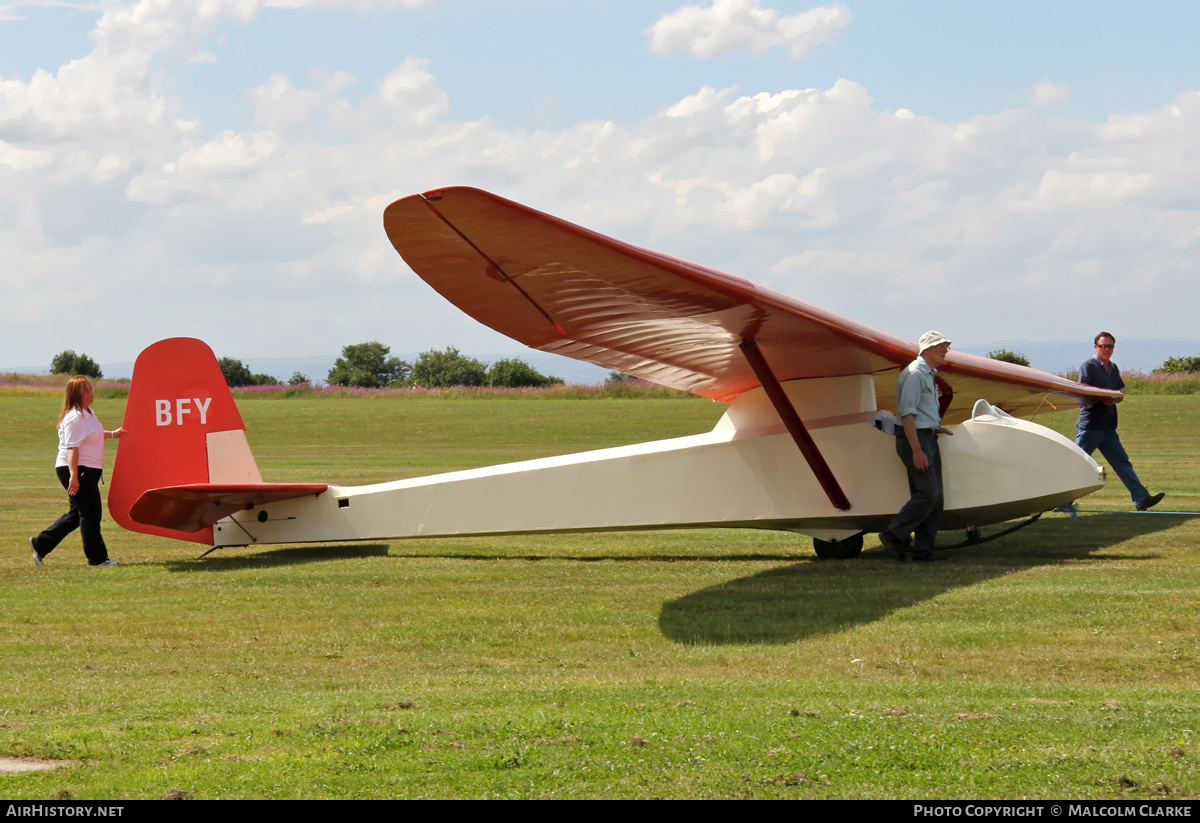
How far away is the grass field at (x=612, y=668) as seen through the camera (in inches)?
134

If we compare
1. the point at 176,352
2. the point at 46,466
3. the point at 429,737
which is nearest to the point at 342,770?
the point at 429,737

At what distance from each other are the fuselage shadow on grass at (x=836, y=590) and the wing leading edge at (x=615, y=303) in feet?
5.52

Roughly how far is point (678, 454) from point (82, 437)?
5.28 metres

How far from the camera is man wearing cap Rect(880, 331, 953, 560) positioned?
773 cm

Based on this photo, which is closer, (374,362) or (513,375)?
(513,375)

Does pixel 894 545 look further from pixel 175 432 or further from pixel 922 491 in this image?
pixel 175 432

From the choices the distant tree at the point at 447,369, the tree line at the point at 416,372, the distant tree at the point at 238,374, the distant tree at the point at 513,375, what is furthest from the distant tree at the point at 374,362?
the distant tree at the point at 513,375

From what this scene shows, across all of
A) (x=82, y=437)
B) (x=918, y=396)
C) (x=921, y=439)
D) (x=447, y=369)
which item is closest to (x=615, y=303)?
(x=918, y=396)

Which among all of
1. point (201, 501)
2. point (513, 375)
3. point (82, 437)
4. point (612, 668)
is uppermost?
point (513, 375)

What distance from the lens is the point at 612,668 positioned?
541 cm

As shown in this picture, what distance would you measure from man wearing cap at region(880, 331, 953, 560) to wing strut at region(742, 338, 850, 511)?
528 millimetres

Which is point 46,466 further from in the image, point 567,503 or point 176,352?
point 567,503

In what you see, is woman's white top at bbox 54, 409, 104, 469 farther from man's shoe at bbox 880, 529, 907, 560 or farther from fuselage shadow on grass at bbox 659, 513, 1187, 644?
man's shoe at bbox 880, 529, 907, 560

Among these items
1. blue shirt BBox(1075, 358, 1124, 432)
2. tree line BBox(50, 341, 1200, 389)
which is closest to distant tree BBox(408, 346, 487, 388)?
tree line BBox(50, 341, 1200, 389)
